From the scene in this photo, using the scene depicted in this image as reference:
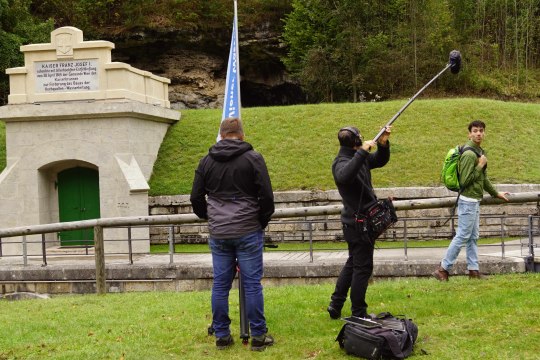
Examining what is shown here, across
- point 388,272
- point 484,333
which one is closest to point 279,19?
point 388,272

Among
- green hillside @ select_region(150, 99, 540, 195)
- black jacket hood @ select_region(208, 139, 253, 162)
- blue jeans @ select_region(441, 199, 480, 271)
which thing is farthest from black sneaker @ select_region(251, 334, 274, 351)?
green hillside @ select_region(150, 99, 540, 195)

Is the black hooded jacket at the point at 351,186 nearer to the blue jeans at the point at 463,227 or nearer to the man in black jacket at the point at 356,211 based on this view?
the man in black jacket at the point at 356,211

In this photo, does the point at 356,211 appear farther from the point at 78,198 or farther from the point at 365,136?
the point at 365,136

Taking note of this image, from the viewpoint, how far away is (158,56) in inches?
1470

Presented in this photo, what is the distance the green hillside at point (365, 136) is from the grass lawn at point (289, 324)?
9.36 meters

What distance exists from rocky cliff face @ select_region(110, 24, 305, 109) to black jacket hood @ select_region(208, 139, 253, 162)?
30.7 metres

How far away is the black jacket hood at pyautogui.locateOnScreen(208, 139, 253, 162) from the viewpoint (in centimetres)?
545

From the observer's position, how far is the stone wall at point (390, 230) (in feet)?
53.3

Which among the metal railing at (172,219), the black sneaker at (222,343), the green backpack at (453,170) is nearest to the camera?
the black sneaker at (222,343)

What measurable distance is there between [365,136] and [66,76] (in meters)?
8.65

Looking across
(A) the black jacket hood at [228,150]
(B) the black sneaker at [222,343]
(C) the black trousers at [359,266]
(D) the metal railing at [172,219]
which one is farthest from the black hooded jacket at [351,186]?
(D) the metal railing at [172,219]

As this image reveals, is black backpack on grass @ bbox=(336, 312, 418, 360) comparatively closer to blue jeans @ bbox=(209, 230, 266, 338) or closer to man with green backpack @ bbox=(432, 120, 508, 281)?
blue jeans @ bbox=(209, 230, 266, 338)

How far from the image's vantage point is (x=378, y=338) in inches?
195

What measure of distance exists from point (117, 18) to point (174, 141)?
783 inches
